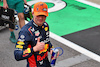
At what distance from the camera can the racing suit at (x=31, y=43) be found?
262cm

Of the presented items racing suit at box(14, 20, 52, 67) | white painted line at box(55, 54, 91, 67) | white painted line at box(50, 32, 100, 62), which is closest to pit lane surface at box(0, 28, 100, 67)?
white painted line at box(55, 54, 91, 67)

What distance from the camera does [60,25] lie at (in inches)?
296

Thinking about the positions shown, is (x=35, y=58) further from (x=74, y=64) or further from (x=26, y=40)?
(x=74, y=64)

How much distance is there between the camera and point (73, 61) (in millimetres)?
5172

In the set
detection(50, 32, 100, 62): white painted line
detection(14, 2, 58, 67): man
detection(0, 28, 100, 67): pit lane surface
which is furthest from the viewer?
detection(50, 32, 100, 62): white painted line

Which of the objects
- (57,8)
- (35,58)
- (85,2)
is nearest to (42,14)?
(35,58)

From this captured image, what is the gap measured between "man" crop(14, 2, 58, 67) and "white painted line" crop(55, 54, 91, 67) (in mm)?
2104

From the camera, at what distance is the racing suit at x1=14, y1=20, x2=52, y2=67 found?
103 inches

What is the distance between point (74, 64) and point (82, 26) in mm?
2624

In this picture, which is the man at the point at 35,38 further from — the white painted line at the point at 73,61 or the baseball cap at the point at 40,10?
the white painted line at the point at 73,61

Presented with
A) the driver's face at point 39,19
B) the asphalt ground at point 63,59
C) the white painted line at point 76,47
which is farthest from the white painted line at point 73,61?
the driver's face at point 39,19

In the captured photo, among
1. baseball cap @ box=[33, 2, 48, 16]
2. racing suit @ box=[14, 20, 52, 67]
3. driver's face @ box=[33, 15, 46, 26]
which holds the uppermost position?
baseball cap @ box=[33, 2, 48, 16]

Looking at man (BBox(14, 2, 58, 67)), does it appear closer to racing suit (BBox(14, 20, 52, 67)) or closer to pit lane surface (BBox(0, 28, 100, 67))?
racing suit (BBox(14, 20, 52, 67))

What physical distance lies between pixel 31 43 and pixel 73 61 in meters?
2.60
